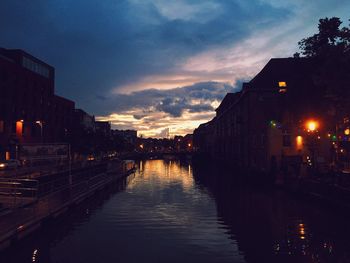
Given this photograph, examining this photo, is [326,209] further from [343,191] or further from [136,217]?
[136,217]

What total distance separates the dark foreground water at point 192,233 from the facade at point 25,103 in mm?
37092

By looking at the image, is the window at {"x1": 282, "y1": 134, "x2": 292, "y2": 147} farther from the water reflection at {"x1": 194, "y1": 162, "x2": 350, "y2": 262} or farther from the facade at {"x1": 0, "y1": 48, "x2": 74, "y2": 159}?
the facade at {"x1": 0, "y1": 48, "x2": 74, "y2": 159}

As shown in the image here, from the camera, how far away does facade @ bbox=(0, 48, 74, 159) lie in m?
68.9

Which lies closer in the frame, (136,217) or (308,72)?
(136,217)

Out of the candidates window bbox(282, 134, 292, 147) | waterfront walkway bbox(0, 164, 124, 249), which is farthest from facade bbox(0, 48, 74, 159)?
window bbox(282, 134, 292, 147)

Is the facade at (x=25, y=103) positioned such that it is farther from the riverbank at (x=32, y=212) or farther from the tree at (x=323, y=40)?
the tree at (x=323, y=40)

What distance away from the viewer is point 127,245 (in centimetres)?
2139

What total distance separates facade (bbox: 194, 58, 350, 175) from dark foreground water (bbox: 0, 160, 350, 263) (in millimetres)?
9432

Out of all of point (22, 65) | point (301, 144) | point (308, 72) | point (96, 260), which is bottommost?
point (96, 260)


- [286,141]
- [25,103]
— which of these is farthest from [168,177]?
[25,103]

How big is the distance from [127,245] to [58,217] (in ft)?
26.9

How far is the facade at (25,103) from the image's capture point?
2712 inches

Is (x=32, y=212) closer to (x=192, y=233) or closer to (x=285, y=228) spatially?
(x=192, y=233)

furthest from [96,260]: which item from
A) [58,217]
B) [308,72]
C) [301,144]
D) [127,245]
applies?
[301,144]
